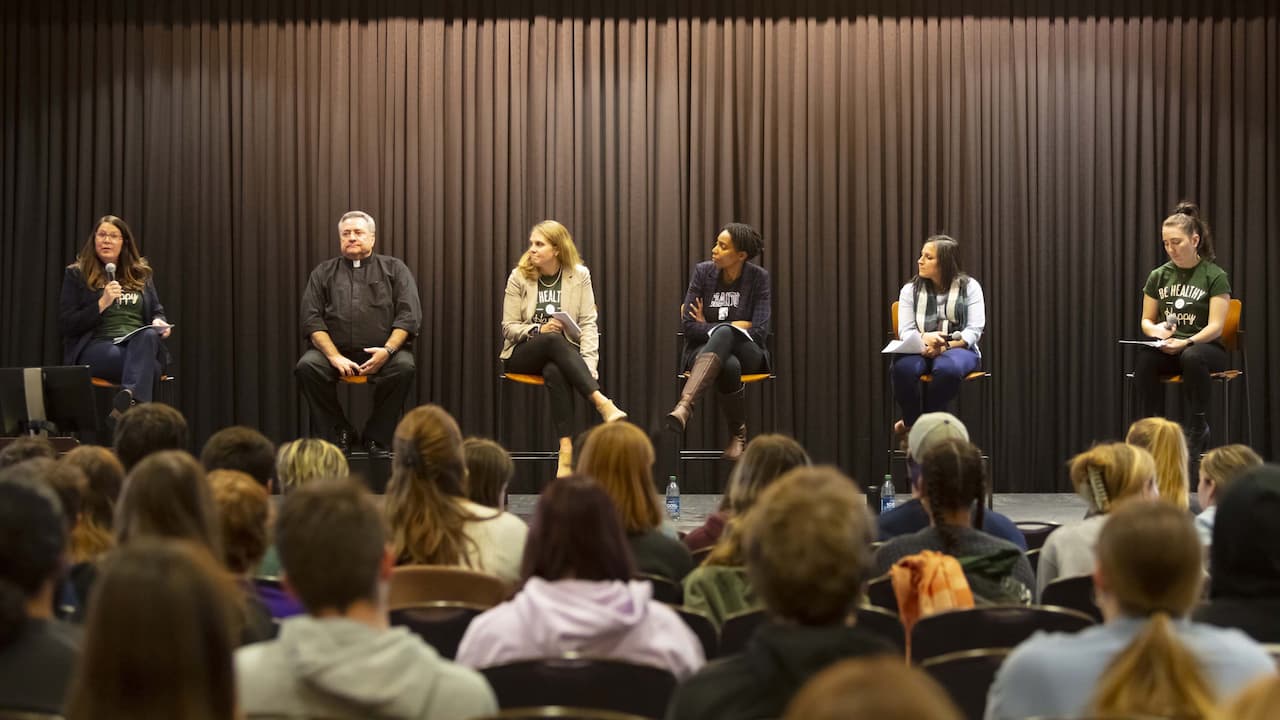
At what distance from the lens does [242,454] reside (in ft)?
12.3

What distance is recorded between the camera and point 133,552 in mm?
1529

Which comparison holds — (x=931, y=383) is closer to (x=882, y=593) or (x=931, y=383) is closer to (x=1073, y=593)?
(x=1073, y=593)

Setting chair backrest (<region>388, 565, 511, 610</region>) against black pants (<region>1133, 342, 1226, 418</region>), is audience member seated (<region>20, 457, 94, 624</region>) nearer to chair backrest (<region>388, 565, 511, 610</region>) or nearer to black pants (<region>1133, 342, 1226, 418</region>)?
chair backrest (<region>388, 565, 511, 610</region>)

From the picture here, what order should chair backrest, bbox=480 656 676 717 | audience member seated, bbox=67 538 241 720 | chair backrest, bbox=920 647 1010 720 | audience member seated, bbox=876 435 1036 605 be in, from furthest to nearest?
audience member seated, bbox=876 435 1036 605, chair backrest, bbox=920 647 1010 720, chair backrest, bbox=480 656 676 717, audience member seated, bbox=67 538 241 720

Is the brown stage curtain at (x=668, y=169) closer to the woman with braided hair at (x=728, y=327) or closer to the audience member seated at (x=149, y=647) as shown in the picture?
the woman with braided hair at (x=728, y=327)

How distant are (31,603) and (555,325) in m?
4.73

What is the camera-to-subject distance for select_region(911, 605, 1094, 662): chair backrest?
269cm

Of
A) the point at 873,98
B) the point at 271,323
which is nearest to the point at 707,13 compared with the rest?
the point at 873,98

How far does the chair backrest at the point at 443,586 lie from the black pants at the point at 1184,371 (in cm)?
458

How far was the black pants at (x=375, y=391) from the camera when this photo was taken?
677 cm

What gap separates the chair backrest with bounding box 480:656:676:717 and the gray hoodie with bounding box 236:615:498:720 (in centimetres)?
26

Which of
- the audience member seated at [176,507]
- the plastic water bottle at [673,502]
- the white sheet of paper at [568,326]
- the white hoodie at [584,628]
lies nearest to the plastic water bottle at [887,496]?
the plastic water bottle at [673,502]

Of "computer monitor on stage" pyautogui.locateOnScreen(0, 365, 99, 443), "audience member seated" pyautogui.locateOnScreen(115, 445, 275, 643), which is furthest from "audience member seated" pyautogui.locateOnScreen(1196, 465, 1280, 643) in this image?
"computer monitor on stage" pyautogui.locateOnScreen(0, 365, 99, 443)

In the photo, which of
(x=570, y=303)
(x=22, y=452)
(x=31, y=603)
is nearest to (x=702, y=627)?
(x=31, y=603)
